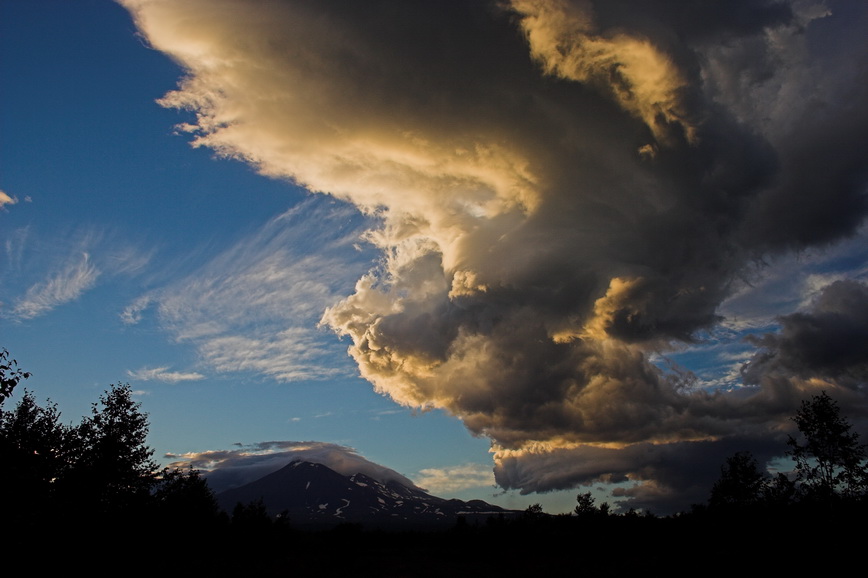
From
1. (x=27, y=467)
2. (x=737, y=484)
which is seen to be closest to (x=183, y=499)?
(x=27, y=467)

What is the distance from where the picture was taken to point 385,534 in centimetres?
4531

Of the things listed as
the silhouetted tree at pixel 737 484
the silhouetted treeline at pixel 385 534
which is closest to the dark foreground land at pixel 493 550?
the silhouetted treeline at pixel 385 534

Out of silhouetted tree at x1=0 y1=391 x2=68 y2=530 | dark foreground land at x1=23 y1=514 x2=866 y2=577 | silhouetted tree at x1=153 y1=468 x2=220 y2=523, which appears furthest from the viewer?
silhouetted tree at x1=153 y1=468 x2=220 y2=523

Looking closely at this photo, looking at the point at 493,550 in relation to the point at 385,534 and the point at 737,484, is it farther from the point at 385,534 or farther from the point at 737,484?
the point at 737,484

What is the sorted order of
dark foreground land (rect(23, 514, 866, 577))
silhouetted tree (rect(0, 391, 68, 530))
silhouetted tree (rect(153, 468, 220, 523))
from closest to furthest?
1. silhouetted tree (rect(0, 391, 68, 530))
2. dark foreground land (rect(23, 514, 866, 577))
3. silhouetted tree (rect(153, 468, 220, 523))

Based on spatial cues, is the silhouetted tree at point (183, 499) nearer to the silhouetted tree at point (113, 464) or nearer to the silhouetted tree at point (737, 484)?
the silhouetted tree at point (113, 464)

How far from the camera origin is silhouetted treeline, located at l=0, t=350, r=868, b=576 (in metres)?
32.4

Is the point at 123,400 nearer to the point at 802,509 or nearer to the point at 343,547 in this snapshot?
the point at 343,547

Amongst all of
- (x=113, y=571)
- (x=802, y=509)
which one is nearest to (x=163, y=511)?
(x=113, y=571)

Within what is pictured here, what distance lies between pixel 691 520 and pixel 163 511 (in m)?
50.3

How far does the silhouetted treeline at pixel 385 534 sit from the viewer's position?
32438 mm

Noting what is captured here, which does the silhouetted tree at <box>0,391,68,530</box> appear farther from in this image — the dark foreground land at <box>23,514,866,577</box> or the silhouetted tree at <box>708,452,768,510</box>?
the silhouetted tree at <box>708,452,768,510</box>

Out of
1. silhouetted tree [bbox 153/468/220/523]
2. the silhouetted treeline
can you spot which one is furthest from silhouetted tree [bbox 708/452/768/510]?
silhouetted tree [bbox 153/468/220/523]

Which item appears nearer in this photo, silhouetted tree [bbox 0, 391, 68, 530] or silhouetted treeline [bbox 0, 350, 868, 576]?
silhouetted tree [bbox 0, 391, 68, 530]
